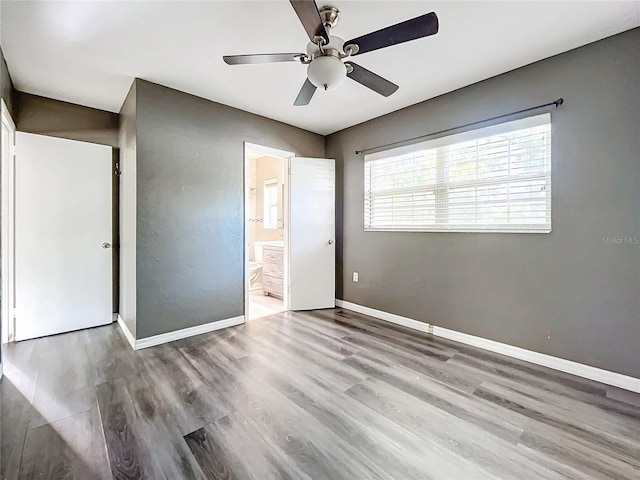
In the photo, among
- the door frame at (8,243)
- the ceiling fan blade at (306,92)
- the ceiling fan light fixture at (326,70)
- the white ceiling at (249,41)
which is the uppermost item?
the white ceiling at (249,41)

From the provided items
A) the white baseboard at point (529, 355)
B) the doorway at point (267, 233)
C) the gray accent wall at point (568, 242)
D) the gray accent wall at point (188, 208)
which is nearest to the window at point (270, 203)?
the doorway at point (267, 233)

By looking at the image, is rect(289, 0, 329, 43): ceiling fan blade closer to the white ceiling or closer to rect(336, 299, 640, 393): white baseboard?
the white ceiling

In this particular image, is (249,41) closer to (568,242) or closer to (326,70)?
(326,70)

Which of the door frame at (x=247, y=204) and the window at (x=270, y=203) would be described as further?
the window at (x=270, y=203)

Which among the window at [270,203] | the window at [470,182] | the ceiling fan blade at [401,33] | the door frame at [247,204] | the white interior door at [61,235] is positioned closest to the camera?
the ceiling fan blade at [401,33]

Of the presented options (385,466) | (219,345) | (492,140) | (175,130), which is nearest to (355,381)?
(385,466)

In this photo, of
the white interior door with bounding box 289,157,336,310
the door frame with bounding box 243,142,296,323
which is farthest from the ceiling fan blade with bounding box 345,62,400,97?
the white interior door with bounding box 289,157,336,310

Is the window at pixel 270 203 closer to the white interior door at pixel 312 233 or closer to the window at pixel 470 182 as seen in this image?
the white interior door at pixel 312 233

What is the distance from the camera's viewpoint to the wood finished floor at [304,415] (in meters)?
1.38

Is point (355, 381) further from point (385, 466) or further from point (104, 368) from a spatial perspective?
point (104, 368)

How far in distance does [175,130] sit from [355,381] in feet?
9.31

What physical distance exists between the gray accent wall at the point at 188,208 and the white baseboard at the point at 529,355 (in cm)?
200

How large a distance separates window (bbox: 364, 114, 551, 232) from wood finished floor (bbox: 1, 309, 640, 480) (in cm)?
126

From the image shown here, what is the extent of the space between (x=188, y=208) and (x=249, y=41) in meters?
1.64
